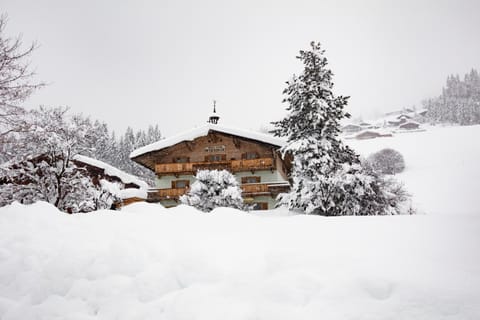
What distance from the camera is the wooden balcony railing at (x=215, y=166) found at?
89.5ft

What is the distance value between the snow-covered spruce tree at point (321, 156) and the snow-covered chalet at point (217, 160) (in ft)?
27.5

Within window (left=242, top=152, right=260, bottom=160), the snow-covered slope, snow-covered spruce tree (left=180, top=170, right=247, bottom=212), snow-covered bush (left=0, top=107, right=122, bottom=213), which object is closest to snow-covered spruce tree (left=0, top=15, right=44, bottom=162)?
snow-covered bush (left=0, top=107, right=122, bottom=213)

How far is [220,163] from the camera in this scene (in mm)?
28422

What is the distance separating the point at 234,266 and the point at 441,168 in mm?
56941

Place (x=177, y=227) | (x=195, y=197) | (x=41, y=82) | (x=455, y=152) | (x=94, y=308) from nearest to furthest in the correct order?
(x=94, y=308) < (x=177, y=227) < (x=41, y=82) < (x=195, y=197) < (x=455, y=152)

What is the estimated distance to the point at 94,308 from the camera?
457 cm

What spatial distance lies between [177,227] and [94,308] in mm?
2380

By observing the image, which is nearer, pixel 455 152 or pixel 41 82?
pixel 41 82

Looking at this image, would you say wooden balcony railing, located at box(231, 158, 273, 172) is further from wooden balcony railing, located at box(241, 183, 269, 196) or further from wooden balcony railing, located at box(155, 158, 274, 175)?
wooden balcony railing, located at box(241, 183, 269, 196)

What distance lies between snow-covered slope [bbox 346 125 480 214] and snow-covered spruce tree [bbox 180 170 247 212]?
13.6m

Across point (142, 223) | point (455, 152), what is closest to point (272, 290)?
point (142, 223)

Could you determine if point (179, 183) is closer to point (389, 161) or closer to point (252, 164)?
point (252, 164)

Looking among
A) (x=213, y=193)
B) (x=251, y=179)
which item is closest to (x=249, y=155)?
(x=251, y=179)

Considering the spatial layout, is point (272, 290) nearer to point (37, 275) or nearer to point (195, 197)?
point (37, 275)
